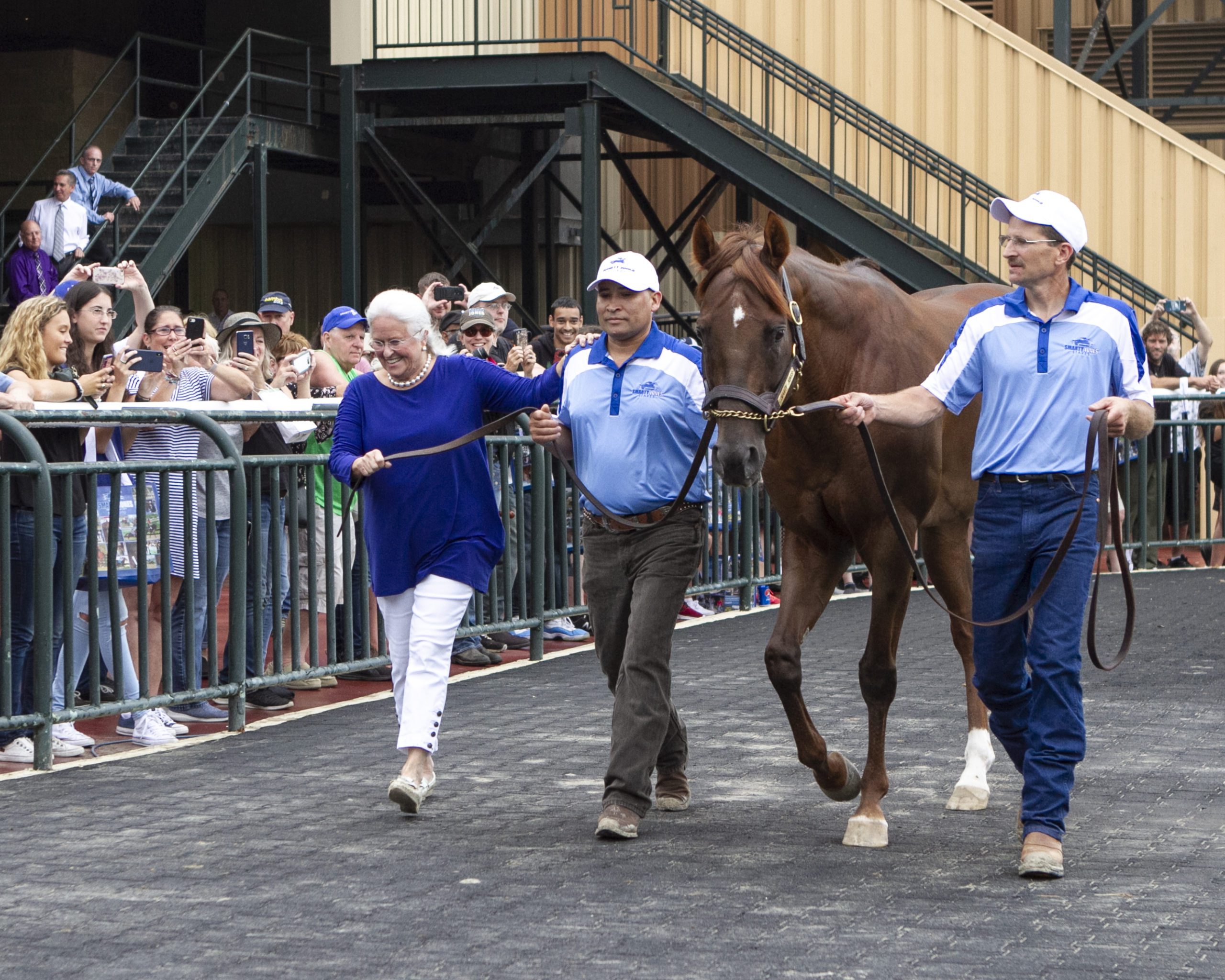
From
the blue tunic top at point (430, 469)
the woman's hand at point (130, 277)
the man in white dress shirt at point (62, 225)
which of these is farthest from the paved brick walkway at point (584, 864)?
the man in white dress shirt at point (62, 225)

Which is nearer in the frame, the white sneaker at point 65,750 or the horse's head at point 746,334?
the horse's head at point 746,334

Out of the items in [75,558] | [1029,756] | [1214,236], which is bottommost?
[1029,756]

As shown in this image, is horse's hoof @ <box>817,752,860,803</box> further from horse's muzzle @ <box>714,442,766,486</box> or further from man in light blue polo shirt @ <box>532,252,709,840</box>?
horse's muzzle @ <box>714,442,766,486</box>

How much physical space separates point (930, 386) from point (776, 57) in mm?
12970

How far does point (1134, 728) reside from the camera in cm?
838

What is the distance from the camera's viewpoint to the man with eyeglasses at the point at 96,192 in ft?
58.4

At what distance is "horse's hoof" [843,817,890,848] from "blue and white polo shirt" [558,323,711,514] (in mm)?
1284

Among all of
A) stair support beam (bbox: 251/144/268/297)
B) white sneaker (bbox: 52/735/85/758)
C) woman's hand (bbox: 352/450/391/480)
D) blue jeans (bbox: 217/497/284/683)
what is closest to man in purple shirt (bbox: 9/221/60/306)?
stair support beam (bbox: 251/144/268/297)

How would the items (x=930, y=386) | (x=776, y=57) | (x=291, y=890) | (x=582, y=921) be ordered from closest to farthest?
(x=582, y=921), (x=291, y=890), (x=930, y=386), (x=776, y=57)

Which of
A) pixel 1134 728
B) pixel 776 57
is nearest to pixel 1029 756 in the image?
pixel 1134 728

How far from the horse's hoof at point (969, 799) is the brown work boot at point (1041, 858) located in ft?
3.41

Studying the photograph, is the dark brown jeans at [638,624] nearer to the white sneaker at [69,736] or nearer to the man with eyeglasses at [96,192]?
the white sneaker at [69,736]

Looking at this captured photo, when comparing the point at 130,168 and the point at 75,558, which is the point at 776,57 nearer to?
the point at 130,168

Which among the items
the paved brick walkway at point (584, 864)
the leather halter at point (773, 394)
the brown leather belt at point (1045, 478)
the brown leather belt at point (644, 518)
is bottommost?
the paved brick walkway at point (584, 864)
